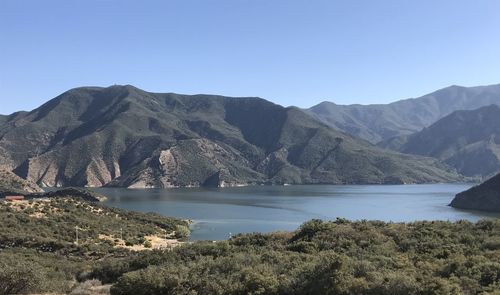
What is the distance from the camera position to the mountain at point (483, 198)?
129125 millimetres

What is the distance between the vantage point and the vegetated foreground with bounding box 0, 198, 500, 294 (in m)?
17.2

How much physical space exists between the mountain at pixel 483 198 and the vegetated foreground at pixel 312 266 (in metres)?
107

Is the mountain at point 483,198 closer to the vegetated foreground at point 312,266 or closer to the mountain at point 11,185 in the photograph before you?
the vegetated foreground at point 312,266

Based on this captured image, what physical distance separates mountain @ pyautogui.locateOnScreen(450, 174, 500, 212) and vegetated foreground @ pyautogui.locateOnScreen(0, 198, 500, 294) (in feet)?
350

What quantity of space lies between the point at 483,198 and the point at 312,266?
12699cm

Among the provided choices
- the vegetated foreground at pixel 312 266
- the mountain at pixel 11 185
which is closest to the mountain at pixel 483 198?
the vegetated foreground at pixel 312 266

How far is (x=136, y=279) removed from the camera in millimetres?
18969

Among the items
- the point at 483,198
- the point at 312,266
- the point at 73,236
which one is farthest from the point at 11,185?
the point at 312,266

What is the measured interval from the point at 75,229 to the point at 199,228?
30.2m

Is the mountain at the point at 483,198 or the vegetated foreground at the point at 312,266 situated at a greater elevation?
the vegetated foreground at the point at 312,266

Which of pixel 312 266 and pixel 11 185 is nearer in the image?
pixel 312 266

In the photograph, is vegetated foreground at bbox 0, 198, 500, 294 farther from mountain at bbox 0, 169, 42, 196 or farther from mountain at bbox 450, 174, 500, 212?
mountain at bbox 0, 169, 42, 196

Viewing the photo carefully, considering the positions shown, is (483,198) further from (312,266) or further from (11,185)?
(312,266)

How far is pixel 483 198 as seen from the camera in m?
133
